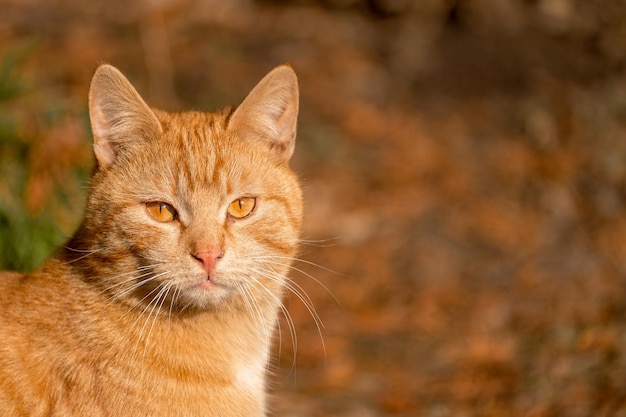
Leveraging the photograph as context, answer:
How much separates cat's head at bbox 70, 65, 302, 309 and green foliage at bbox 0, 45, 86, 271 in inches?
77.7

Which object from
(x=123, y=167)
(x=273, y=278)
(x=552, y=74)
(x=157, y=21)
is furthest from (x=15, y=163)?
(x=552, y=74)

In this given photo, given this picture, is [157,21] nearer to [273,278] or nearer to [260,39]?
[260,39]

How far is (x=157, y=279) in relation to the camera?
11.2ft

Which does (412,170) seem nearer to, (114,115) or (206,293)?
(114,115)

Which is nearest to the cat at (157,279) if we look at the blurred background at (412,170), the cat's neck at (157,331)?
the cat's neck at (157,331)

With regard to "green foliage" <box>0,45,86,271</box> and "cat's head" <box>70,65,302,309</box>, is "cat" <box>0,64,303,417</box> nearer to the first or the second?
"cat's head" <box>70,65,302,309</box>

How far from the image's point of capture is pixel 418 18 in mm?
11039

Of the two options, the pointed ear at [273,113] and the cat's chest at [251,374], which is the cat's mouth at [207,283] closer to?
the cat's chest at [251,374]

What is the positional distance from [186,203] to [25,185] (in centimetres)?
269

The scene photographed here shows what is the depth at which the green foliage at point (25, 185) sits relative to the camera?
5.57 m

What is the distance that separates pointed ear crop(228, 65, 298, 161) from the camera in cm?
379

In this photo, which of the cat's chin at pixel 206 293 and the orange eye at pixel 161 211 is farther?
the orange eye at pixel 161 211

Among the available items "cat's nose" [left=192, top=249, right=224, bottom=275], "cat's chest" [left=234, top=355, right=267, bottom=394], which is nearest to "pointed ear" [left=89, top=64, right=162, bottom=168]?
"cat's nose" [left=192, top=249, right=224, bottom=275]

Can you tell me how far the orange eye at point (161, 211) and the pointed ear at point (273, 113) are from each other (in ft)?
1.78
